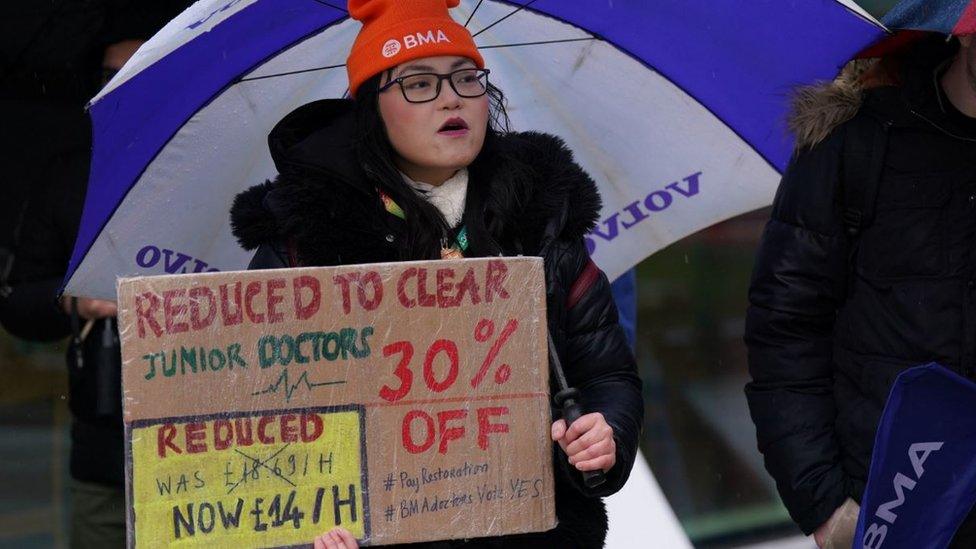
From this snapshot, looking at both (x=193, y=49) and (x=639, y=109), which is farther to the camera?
(x=639, y=109)

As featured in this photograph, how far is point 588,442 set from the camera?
298 centimetres

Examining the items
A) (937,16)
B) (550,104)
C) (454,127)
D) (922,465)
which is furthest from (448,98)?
(922,465)

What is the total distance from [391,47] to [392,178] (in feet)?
0.93

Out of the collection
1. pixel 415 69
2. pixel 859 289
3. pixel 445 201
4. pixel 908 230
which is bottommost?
pixel 859 289

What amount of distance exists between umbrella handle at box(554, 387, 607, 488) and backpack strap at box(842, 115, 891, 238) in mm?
743

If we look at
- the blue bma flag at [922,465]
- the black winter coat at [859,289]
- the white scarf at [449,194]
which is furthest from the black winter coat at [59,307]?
the blue bma flag at [922,465]

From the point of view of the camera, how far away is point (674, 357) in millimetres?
10984

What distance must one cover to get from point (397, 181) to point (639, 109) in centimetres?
99

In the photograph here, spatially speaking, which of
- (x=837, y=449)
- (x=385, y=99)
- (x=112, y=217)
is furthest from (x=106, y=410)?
(x=837, y=449)

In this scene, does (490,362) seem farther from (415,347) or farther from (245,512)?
(245,512)

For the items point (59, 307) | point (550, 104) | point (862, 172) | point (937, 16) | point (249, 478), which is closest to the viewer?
point (249, 478)

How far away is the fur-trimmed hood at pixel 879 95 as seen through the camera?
134 inches

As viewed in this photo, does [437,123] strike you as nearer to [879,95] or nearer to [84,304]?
[879,95]

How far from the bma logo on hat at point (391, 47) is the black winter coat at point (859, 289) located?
86 cm
